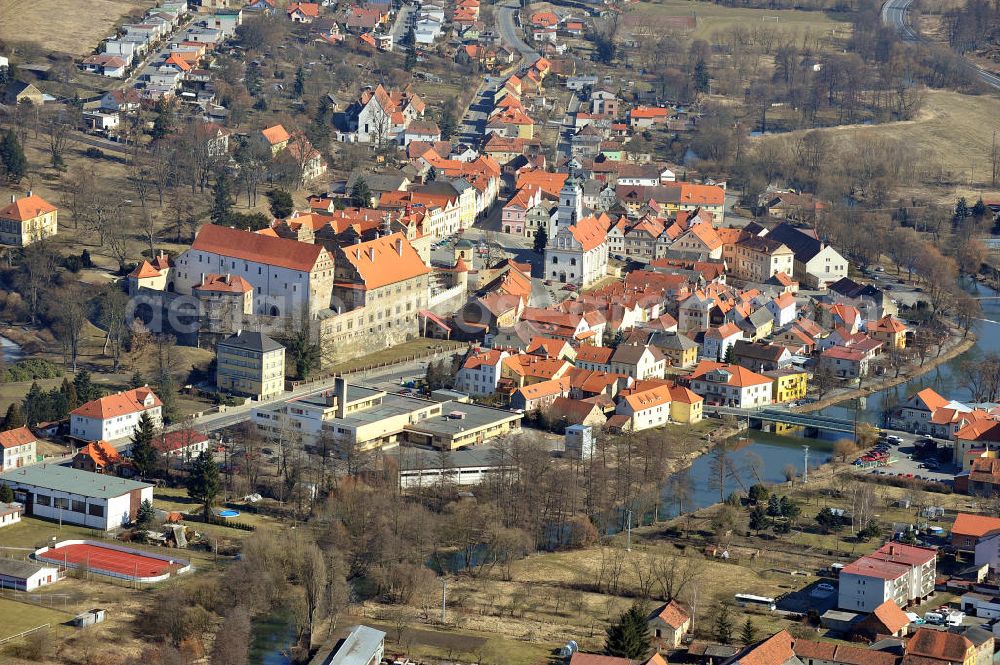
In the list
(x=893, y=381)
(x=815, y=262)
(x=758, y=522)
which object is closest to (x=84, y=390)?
(x=758, y=522)

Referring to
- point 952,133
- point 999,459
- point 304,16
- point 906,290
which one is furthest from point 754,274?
point 304,16

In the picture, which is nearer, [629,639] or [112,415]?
[629,639]

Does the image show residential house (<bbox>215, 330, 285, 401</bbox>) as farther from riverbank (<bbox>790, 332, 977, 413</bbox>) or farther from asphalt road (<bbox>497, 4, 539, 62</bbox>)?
asphalt road (<bbox>497, 4, 539, 62</bbox>)

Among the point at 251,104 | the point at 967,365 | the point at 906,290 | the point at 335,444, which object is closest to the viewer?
the point at 335,444

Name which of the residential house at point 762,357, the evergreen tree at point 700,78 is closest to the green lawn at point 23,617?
the residential house at point 762,357

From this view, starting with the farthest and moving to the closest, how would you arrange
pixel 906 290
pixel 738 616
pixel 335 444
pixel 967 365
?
pixel 906 290, pixel 967 365, pixel 335 444, pixel 738 616

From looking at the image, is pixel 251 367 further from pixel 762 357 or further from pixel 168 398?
pixel 762 357

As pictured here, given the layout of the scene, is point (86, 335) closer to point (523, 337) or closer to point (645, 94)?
point (523, 337)
